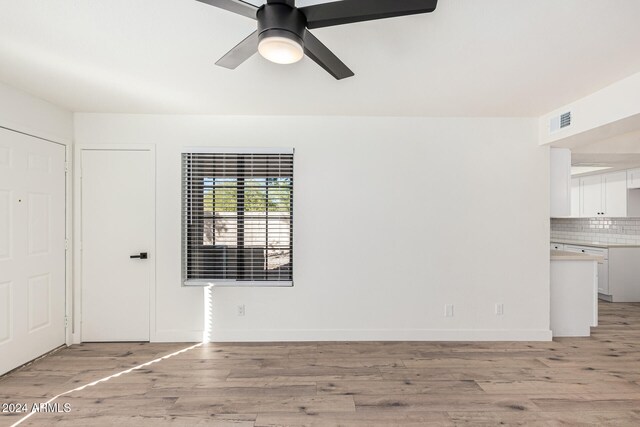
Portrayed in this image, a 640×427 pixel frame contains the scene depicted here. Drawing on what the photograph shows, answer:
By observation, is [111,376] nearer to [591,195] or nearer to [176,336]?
[176,336]

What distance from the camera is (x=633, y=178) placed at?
184 inches

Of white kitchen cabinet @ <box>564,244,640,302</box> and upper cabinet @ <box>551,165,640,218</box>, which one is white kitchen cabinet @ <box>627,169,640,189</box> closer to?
upper cabinet @ <box>551,165,640,218</box>

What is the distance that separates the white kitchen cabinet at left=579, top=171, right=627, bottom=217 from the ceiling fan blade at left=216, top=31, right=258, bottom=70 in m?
6.19

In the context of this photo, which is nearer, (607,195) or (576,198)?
(607,195)

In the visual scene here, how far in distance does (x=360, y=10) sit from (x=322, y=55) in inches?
15.0

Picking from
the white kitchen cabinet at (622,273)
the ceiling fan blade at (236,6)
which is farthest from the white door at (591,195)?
the ceiling fan blade at (236,6)

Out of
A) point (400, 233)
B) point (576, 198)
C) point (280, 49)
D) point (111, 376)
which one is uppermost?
point (280, 49)

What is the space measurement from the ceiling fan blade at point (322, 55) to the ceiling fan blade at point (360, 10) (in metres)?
0.10

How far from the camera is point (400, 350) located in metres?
3.00

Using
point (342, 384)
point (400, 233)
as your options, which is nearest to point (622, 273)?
point (400, 233)

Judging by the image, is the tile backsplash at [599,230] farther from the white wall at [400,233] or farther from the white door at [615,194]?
the white wall at [400,233]

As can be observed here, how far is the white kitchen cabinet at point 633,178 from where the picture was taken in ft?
15.1

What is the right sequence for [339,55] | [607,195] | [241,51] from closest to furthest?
1. [241,51]
2. [339,55]
3. [607,195]

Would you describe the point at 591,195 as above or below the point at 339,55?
below
